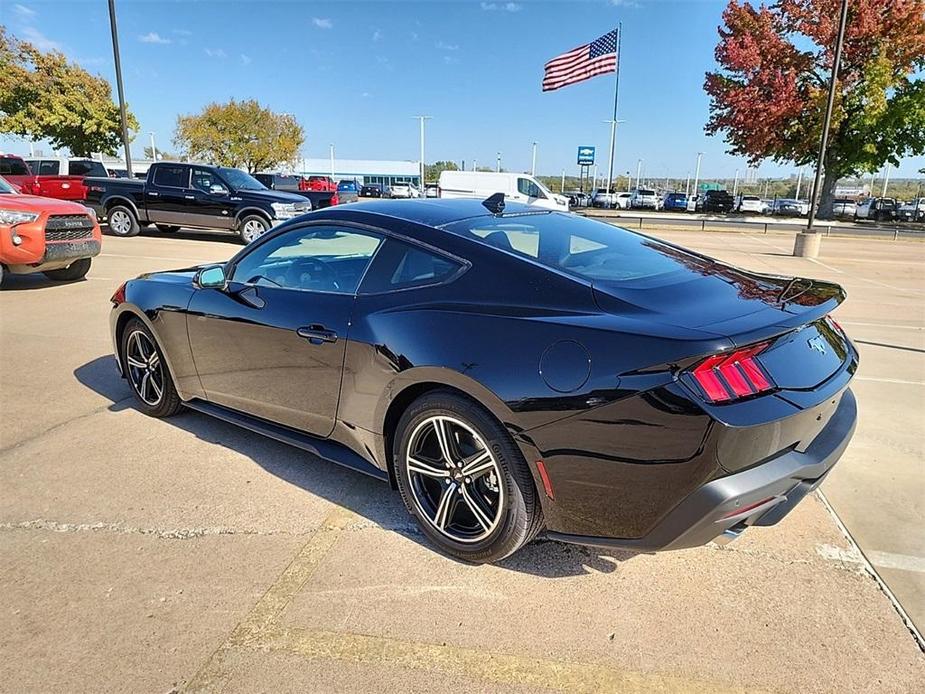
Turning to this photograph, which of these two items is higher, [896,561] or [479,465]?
[479,465]

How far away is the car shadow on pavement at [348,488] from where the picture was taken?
282cm

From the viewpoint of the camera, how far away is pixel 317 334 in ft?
10.3

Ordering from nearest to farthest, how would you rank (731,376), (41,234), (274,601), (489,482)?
(731,376) → (274,601) → (489,482) → (41,234)

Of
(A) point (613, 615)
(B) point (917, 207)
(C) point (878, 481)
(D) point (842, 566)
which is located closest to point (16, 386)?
(A) point (613, 615)

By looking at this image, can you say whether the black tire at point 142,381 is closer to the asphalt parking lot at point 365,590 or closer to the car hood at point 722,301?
the asphalt parking lot at point 365,590

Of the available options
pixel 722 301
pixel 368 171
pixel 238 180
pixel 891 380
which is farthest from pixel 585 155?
pixel 722 301

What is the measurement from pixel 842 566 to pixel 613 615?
1127 millimetres

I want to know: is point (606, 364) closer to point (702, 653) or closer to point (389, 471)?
point (702, 653)

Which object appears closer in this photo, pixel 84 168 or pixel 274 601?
pixel 274 601

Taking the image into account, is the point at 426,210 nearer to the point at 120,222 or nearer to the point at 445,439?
the point at 445,439

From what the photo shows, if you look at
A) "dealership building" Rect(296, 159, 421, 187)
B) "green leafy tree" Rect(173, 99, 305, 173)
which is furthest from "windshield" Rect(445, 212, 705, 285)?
"dealership building" Rect(296, 159, 421, 187)

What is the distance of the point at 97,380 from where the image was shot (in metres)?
5.23

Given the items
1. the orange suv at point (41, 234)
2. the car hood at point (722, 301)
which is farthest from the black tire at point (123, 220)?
the car hood at point (722, 301)

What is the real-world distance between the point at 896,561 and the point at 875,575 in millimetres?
187
